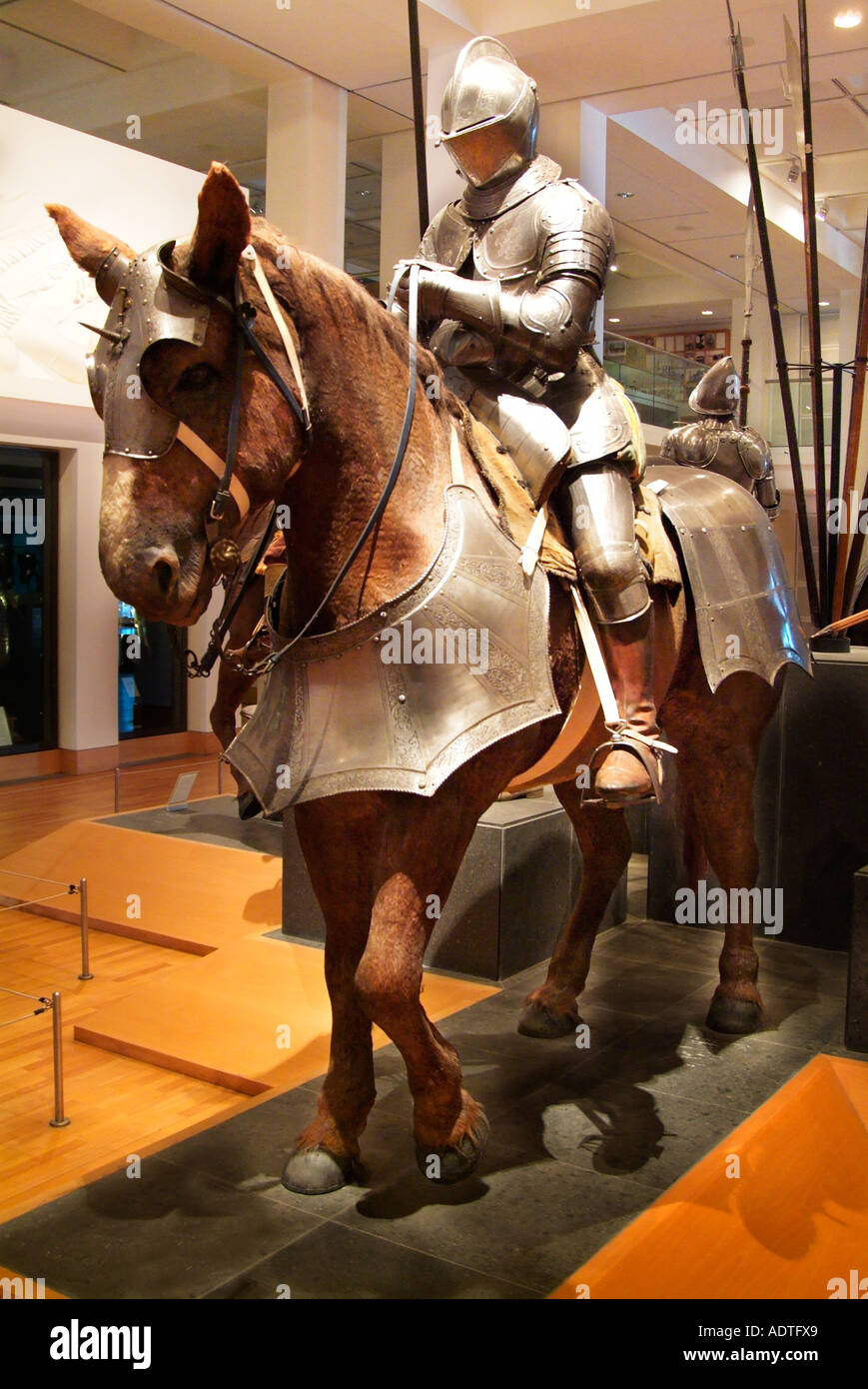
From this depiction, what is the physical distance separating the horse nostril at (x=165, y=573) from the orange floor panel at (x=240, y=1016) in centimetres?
A: 211

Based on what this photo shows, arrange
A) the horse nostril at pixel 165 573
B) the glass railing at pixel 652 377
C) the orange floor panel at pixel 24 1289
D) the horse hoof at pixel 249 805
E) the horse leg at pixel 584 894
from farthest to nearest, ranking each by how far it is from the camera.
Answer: the glass railing at pixel 652 377
the horse leg at pixel 584 894
the horse hoof at pixel 249 805
the orange floor panel at pixel 24 1289
the horse nostril at pixel 165 573

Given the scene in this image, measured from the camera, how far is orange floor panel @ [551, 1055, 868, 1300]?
8.72ft

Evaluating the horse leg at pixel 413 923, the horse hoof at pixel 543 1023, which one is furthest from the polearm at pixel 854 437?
the horse leg at pixel 413 923

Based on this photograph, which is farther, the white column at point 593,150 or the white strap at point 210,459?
the white column at point 593,150

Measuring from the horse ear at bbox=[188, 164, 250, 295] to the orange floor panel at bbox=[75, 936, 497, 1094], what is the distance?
254cm

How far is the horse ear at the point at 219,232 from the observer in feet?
7.04

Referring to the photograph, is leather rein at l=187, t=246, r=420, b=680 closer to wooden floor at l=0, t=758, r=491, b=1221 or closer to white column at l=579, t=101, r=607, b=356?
wooden floor at l=0, t=758, r=491, b=1221

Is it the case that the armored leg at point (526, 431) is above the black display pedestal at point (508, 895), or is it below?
above

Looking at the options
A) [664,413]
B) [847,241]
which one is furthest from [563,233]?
[847,241]

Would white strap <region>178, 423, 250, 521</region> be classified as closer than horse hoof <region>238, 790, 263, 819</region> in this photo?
Yes

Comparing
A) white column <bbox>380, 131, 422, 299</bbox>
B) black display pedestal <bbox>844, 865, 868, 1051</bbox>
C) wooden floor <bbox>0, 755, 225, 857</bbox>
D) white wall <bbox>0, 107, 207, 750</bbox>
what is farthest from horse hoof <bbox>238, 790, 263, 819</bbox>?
white column <bbox>380, 131, 422, 299</bbox>

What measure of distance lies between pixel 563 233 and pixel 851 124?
29.0 feet

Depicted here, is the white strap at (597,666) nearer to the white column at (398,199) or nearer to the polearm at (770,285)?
the polearm at (770,285)

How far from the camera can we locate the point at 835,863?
16.9 feet
